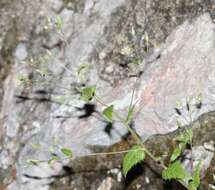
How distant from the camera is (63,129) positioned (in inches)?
127

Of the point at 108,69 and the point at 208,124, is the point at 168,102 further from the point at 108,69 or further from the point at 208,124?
the point at 108,69

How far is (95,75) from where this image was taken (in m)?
3.26

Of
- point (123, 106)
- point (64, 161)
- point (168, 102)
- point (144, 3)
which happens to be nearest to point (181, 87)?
point (168, 102)

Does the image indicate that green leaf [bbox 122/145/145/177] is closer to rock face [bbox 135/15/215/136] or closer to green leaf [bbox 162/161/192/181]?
green leaf [bbox 162/161/192/181]

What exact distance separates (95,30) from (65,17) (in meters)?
0.42

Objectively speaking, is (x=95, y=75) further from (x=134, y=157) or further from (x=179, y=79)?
(x=134, y=157)

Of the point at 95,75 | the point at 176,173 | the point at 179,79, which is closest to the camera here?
the point at 176,173

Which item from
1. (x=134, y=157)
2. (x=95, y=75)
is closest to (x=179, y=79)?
(x=95, y=75)

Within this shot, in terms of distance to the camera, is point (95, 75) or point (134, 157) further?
point (95, 75)

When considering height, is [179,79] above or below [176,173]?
above

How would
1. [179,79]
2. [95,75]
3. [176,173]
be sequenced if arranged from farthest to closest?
[95,75] → [179,79] → [176,173]

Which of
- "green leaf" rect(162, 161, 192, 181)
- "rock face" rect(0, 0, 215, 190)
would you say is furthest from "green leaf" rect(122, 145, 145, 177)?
"rock face" rect(0, 0, 215, 190)

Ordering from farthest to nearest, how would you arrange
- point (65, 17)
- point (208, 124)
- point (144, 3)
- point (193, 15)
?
1. point (65, 17)
2. point (144, 3)
3. point (193, 15)
4. point (208, 124)

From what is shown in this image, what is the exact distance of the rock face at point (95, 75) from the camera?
2.90 meters
